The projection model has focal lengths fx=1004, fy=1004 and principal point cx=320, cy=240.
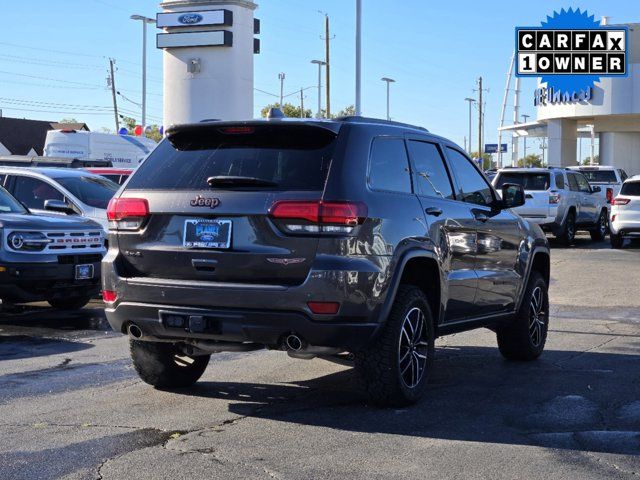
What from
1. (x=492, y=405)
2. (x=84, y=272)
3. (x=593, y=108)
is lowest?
(x=492, y=405)

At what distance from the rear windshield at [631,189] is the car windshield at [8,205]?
15.7 meters

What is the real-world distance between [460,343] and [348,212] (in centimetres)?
409

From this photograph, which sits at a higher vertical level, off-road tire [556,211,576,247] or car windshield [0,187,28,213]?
car windshield [0,187,28,213]

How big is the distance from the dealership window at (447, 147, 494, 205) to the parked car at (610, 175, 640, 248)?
16.1 meters

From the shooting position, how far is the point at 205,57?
4894 cm

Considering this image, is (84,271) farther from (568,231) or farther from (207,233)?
(568,231)

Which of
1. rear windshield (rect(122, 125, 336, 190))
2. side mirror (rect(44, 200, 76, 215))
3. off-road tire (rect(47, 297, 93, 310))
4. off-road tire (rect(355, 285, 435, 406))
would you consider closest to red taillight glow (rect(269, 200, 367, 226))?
rear windshield (rect(122, 125, 336, 190))

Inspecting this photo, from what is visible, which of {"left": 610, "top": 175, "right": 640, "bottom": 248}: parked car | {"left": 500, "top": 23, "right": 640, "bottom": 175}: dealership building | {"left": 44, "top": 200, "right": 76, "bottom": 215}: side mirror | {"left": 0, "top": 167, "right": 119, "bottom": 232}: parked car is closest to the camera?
{"left": 44, "top": 200, "right": 76, "bottom": 215}: side mirror

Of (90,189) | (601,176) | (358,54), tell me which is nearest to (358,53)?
(358,54)

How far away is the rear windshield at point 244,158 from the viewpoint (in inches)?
249

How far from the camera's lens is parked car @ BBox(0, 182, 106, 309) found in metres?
11.1

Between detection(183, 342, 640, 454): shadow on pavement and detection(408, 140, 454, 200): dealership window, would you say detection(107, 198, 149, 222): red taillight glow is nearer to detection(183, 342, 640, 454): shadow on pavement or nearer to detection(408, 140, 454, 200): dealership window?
detection(183, 342, 640, 454): shadow on pavement

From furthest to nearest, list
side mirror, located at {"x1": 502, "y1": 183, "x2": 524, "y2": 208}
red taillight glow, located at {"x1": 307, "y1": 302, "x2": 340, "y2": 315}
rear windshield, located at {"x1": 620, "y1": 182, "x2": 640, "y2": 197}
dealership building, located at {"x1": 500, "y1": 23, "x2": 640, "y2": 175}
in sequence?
dealership building, located at {"x1": 500, "y1": 23, "x2": 640, "y2": 175} → rear windshield, located at {"x1": 620, "y1": 182, "x2": 640, "y2": 197} → side mirror, located at {"x1": 502, "y1": 183, "x2": 524, "y2": 208} → red taillight glow, located at {"x1": 307, "y1": 302, "x2": 340, "y2": 315}

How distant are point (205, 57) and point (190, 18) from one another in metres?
2.03
